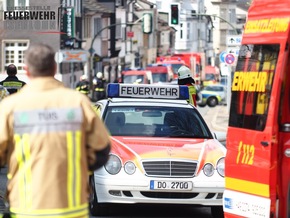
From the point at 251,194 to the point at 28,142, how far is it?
4.50 m

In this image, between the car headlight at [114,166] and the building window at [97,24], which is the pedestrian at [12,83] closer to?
the car headlight at [114,166]

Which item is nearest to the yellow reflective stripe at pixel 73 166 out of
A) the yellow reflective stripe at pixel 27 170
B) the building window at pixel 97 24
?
the yellow reflective stripe at pixel 27 170

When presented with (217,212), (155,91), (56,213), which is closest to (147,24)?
(155,91)

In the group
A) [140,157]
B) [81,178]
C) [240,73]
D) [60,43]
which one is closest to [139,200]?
[140,157]

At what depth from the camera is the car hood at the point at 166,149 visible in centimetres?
1255

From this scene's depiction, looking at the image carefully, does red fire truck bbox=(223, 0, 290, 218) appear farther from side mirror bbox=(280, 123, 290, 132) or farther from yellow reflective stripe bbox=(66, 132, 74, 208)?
yellow reflective stripe bbox=(66, 132, 74, 208)

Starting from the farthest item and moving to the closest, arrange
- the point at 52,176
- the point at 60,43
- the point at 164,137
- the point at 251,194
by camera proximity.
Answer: the point at 60,43, the point at 164,137, the point at 251,194, the point at 52,176

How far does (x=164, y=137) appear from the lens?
13.5 meters

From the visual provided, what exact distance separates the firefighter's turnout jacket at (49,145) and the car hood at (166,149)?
→ 252 inches

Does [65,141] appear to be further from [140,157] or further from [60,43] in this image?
[60,43]

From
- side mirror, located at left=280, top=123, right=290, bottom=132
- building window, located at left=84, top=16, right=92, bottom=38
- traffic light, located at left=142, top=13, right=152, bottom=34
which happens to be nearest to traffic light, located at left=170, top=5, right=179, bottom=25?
traffic light, located at left=142, top=13, right=152, bottom=34

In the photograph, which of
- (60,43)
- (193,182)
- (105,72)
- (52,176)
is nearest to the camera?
(52,176)

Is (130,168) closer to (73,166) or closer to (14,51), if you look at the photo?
(73,166)

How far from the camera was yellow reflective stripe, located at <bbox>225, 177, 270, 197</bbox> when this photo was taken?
9.98 meters
